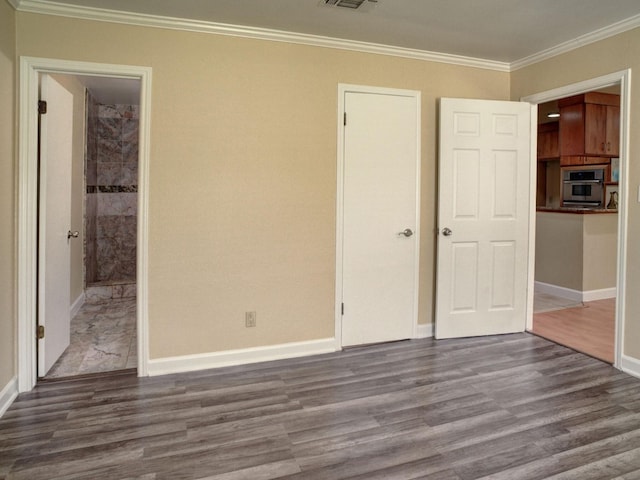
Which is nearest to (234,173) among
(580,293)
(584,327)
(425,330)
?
(425,330)

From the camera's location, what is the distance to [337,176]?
3480 mm

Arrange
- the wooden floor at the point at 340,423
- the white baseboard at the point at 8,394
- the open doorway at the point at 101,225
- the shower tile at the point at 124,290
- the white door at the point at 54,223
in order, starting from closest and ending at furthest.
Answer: the wooden floor at the point at 340,423 → the white baseboard at the point at 8,394 → the white door at the point at 54,223 → the open doorway at the point at 101,225 → the shower tile at the point at 124,290

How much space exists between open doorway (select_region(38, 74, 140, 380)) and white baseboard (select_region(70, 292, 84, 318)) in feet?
0.04

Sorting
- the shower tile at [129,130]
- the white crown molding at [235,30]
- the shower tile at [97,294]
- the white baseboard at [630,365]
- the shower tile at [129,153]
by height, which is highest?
the white crown molding at [235,30]

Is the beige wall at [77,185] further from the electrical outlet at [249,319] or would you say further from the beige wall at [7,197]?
the electrical outlet at [249,319]

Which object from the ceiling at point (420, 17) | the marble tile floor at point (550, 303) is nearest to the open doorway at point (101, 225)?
the ceiling at point (420, 17)

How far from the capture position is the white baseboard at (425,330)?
12.7ft

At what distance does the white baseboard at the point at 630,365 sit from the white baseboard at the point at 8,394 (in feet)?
13.1

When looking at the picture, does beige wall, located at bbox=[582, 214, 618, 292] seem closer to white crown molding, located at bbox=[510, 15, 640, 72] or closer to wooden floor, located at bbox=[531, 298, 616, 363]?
wooden floor, located at bbox=[531, 298, 616, 363]

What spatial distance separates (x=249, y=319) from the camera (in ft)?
10.9

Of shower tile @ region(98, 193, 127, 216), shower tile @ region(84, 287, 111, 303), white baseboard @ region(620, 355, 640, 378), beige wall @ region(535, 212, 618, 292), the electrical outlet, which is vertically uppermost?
shower tile @ region(98, 193, 127, 216)

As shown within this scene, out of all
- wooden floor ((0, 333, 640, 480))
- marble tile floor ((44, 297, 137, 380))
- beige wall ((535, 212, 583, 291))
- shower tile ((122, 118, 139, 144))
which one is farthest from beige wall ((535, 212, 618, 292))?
shower tile ((122, 118, 139, 144))

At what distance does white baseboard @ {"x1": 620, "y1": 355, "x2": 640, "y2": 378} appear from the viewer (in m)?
3.06

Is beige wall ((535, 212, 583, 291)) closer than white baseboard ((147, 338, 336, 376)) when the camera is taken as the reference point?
No
